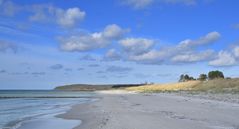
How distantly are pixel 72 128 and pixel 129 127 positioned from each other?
354 cm

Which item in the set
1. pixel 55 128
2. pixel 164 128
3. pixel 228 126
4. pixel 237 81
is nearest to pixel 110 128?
pixel 164 128

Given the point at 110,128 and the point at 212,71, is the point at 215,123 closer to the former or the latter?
the point at 110,128

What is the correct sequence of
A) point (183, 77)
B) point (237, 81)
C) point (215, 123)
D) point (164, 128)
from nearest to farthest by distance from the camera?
point (164, 128), point (215, 123), point (237, 81), point (183, 77)

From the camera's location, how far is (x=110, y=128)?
16.6 m

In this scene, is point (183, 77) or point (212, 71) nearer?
point (212, 71)

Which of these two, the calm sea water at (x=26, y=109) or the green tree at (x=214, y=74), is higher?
the green tree at (x=214, y=74)

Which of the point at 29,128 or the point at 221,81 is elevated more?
the point at 221,81

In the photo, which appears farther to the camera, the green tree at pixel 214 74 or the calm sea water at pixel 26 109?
the green tree at pixel 214 74

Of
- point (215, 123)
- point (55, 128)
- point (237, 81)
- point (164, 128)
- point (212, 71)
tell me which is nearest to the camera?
point (164, 128)

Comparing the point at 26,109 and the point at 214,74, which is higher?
the point at 214,74

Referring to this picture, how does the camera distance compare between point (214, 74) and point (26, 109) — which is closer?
point (26, 109)

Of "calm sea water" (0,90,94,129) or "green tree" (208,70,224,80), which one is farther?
"green tree" (208,70,224,80)

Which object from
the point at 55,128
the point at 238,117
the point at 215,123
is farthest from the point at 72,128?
the point at 238,117

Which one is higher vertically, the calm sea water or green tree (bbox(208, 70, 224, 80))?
green tree (bbox(208, 70, 224, 80))
